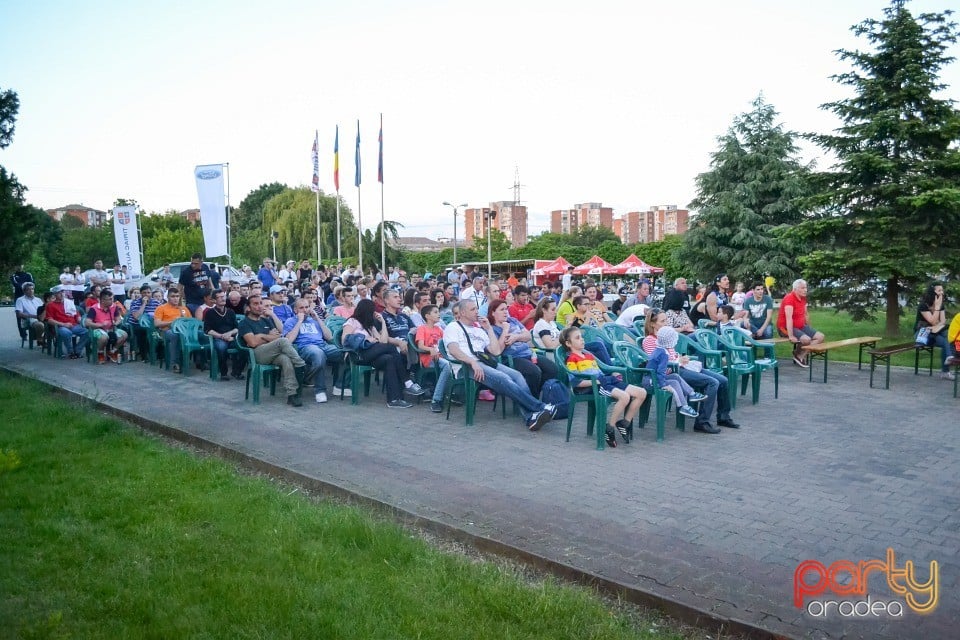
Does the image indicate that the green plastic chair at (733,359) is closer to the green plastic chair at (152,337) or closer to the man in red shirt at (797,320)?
the man in red shirt at (797,320)

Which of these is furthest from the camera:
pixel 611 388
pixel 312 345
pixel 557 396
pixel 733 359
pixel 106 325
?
pixel 106 325

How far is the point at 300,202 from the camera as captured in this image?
52906 mm

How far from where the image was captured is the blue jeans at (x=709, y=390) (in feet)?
24.8

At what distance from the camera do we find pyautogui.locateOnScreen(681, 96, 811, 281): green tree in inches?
1019

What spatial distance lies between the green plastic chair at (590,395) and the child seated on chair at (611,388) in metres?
0.05

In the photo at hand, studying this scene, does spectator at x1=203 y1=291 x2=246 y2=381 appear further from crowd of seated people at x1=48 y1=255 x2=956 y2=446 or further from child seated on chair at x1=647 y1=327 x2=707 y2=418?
child seated on chair at x1=647 y1=327 x2=707 y2=418

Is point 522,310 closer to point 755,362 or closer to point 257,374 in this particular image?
point 755,362

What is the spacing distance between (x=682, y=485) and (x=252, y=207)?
8987 cm

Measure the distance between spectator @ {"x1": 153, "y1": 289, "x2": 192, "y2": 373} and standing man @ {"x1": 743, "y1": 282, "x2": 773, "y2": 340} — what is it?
935 cm

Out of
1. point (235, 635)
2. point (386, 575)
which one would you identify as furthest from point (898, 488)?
point (235, 635)

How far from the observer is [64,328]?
13.5m

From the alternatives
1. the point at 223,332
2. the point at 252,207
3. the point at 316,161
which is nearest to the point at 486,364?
the point at 223,332

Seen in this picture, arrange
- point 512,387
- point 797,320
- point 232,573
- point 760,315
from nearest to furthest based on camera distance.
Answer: point 232,573, point 512,387, point 797,320, point 760,315

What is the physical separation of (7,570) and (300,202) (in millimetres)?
51028
